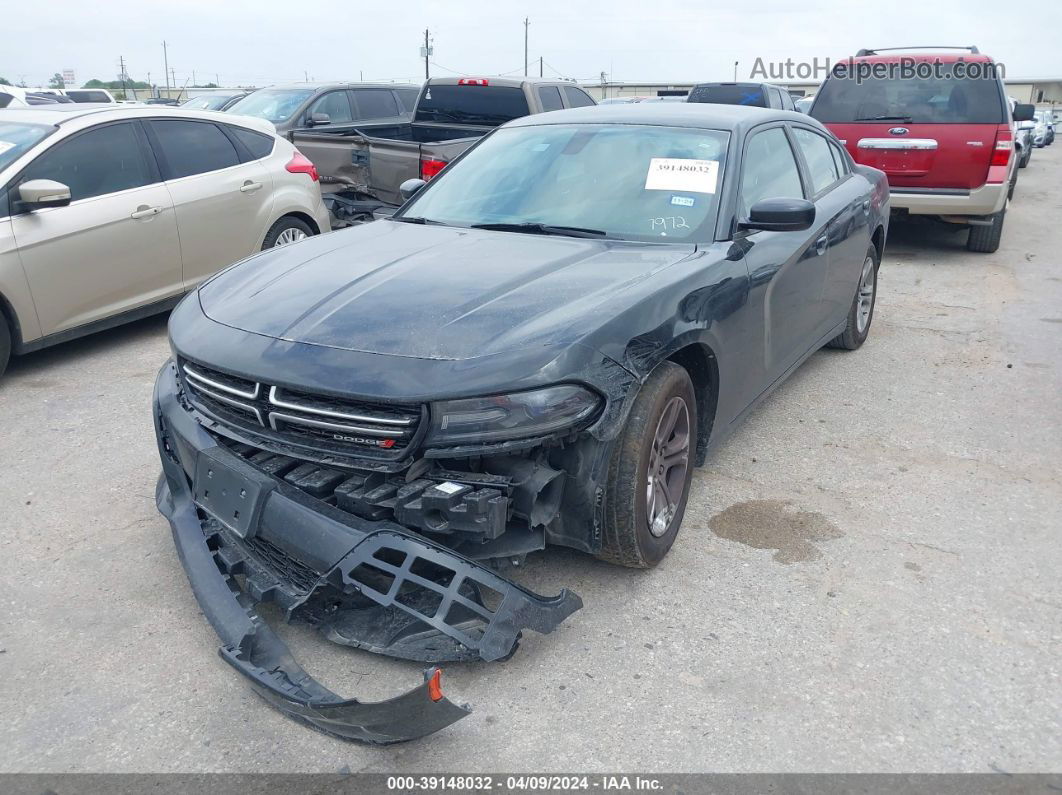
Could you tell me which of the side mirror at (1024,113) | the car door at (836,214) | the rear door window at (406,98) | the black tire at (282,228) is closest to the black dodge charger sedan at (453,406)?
the car door at (836,214)

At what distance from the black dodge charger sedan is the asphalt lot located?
20 cm

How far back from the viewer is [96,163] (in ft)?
19.7

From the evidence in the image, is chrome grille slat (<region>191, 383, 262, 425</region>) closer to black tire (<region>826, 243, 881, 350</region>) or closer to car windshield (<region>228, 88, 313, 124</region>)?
black tire (<region>826, 243, 881, 350</region>)

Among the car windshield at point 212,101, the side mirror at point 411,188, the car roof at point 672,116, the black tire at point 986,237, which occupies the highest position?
the car roof at point 672,116

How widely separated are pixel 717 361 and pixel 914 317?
14.2 feet

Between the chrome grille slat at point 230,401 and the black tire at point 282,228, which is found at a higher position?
the chrome grille slat at point 230,401

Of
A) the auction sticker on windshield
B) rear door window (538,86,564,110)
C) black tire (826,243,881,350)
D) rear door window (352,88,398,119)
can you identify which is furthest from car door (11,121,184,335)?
rear door window (352,88,398,119)

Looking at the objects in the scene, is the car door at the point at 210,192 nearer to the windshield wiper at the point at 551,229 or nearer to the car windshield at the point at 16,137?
the car windshield at the point at 16,137

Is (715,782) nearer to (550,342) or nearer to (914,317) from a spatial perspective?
(550,342)

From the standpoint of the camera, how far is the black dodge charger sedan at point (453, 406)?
8.89 ft

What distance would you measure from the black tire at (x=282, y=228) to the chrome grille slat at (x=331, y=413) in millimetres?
4481

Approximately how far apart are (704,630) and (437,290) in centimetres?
150

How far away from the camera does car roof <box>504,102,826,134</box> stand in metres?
4.32

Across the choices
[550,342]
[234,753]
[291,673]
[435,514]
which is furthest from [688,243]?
[234,753]
